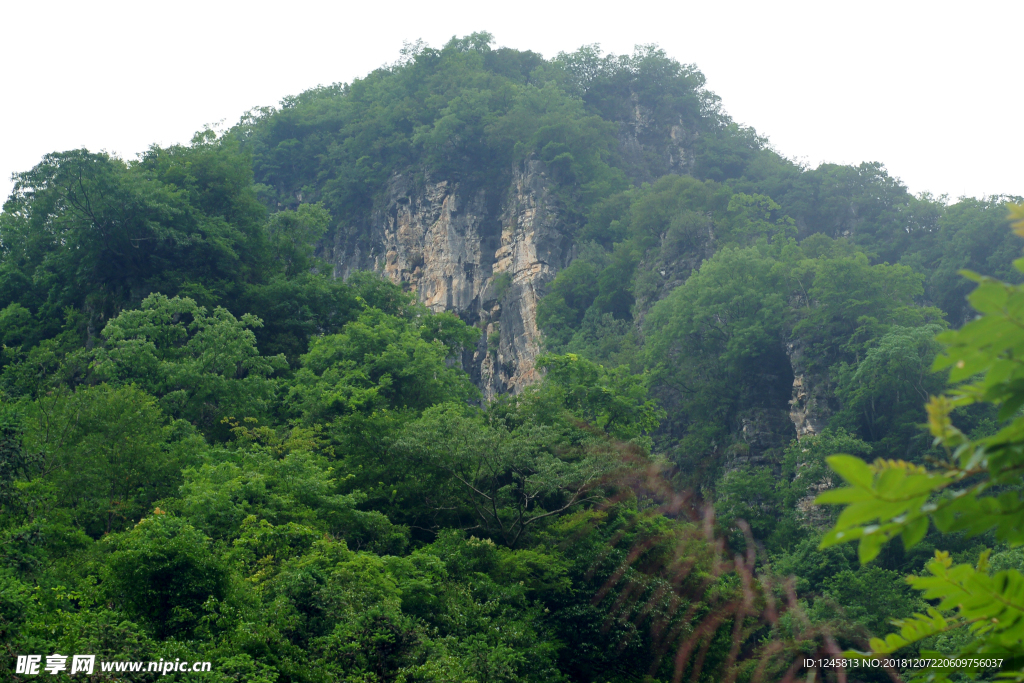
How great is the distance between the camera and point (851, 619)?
1584 cm

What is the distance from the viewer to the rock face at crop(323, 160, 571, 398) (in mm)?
36312

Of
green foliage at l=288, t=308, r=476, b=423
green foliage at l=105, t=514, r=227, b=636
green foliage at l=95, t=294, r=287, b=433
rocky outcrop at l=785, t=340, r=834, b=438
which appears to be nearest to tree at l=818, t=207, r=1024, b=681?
green foliage at l=105, t=514, r=227, b=636

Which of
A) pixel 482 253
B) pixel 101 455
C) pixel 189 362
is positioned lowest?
pixel 101 455

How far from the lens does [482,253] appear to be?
3919 cm

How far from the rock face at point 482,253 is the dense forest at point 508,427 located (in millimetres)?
394

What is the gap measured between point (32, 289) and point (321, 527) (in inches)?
576

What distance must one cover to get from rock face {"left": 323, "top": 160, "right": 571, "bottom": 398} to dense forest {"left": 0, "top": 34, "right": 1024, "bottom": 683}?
394 millimetres

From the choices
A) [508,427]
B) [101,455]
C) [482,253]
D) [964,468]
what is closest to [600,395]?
[508,427]

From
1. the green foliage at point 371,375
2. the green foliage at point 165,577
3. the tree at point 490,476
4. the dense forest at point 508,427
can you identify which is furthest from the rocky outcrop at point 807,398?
the green foliage at point 165,577

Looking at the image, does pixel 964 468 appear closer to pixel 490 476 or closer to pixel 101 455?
pixel 101 455

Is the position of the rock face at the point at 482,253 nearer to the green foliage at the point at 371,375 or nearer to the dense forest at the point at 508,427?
the dense forest at the point at 508,427

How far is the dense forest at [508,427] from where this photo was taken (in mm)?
7980

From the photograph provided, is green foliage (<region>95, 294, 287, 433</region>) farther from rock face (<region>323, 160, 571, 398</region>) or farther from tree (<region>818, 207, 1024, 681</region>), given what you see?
tree (<region>818, 207, 1024, 681</region>)

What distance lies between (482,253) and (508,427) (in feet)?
69.3
